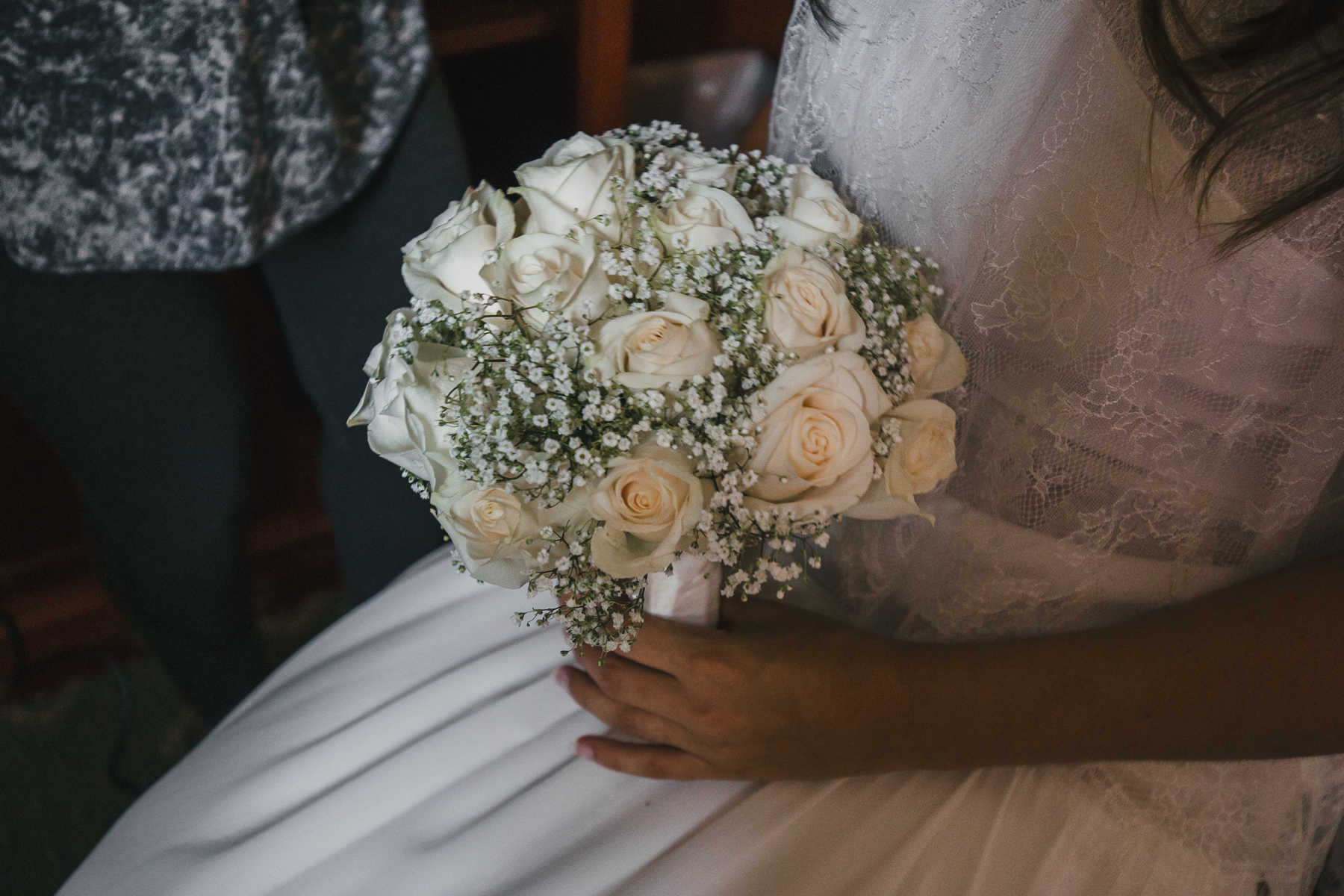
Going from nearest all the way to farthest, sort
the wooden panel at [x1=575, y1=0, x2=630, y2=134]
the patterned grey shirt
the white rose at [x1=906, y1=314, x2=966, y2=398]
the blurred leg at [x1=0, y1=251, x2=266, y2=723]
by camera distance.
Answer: the white rose at [x1=906, y1=314, x2=966, y2=398] → the patterned grey shirt → the blurred leg at [x1=0, y1=251, x2=266, y2=723] → the wooden panel at [x1=575, y1=0, x2=630, y2=134]

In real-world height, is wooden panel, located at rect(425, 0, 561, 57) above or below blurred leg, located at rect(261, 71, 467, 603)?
above

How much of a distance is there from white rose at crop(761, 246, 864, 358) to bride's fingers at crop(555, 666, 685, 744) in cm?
35

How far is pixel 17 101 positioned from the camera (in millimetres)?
914

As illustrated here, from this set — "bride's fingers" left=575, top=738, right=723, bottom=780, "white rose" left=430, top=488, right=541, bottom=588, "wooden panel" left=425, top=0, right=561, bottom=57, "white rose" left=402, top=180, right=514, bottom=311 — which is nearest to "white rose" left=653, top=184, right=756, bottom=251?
"white rose" left=402, top=180, right=514, bottom=311

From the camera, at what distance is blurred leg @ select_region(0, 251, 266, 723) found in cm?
105

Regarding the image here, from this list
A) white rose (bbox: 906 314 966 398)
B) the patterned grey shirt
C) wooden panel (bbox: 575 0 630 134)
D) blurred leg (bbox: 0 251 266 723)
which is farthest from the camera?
wooden panel (bbox: 575 0 630 134)

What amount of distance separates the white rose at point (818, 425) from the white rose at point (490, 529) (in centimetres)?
16

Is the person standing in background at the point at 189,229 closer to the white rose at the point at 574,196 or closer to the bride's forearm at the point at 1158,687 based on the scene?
the white rose at the point at 574,196

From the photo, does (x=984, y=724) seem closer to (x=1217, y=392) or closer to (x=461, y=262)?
(x=1217, y=392)

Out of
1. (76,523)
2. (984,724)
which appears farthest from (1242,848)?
(76,523)

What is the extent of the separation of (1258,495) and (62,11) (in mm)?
1237

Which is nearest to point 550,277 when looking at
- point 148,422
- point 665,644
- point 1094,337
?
point 665,644

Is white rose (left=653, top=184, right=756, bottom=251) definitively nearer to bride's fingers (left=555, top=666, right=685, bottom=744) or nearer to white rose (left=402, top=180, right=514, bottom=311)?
white rose (left=402, top=180, right=514, bottom=311)

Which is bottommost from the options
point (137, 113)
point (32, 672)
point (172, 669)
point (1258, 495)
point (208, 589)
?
point (32, 672)
